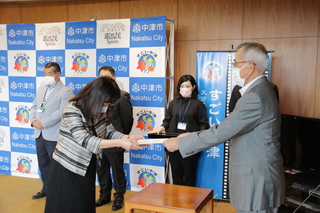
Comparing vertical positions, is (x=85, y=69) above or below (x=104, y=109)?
above

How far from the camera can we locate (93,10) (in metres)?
4.86

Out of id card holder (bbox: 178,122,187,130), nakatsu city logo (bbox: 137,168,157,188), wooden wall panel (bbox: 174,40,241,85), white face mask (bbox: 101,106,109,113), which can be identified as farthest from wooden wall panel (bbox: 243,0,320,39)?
white face mask (bbox: 101,106,109,113)

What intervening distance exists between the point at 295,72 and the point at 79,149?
309cm

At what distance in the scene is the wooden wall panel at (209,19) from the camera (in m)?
4.20

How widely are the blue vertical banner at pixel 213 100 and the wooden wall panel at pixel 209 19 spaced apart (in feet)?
1.74

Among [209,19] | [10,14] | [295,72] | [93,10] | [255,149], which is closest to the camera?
[255,149]

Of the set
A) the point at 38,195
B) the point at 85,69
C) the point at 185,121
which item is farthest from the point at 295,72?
the point at 38,195

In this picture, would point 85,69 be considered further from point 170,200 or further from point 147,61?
point 170,200

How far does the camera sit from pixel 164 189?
2.49 m

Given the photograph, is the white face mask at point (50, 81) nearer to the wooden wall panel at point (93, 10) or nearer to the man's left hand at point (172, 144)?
the wooden wall panel at point (93, 10)

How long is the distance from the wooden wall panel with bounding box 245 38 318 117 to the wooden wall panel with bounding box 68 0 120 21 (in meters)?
2.25

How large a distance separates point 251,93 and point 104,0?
3637 millimetres

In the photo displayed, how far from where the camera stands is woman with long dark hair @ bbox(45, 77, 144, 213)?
2016mm

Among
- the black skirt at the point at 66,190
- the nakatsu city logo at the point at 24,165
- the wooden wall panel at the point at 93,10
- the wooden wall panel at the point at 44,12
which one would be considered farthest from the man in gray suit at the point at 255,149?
the wooden wall panel at the point at 44,12
